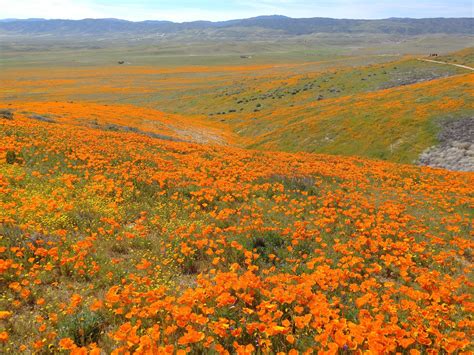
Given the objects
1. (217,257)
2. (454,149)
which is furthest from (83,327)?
(454,149)

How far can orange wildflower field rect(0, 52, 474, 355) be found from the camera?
5.27 meters

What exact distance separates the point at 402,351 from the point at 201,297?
10.1 ft

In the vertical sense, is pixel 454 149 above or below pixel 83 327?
below

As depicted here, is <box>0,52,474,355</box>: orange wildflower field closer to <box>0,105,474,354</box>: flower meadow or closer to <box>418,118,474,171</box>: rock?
<box>0,105,474,354</box>: flower meadow

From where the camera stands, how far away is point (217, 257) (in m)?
7.85

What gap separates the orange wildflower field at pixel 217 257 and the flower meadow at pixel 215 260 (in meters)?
0.04

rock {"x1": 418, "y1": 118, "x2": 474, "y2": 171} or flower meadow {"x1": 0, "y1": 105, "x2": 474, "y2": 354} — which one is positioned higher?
flower meadow {"x1": 0, "y1": 105, "x2": 474, "y2": 354}

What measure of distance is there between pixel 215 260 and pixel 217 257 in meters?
0.69

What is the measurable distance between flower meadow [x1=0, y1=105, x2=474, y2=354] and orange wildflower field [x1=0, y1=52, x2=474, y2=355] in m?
0.04

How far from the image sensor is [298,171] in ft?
55.3

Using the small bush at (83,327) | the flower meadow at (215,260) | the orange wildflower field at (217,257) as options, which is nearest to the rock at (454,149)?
the orange wildflower field at (217,257)

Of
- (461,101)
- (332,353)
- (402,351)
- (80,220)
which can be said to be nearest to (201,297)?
(332,353)

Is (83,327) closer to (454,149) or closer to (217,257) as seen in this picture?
(217,257)

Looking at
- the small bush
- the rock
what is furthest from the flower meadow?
the rock
